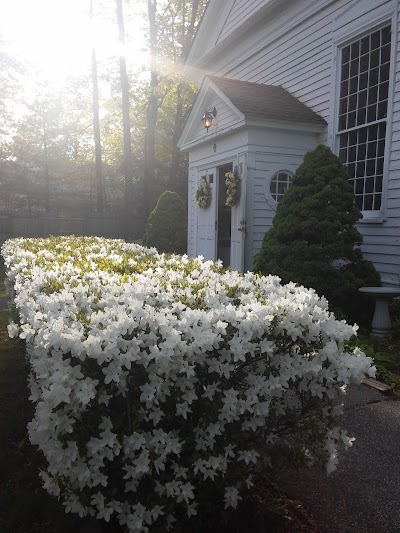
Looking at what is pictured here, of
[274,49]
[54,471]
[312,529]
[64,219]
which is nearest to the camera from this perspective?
[54,471]

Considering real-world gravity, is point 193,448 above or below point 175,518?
above

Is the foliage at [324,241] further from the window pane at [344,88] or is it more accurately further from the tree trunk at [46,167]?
the tree trunk at [46,167]

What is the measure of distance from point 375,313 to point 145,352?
5.28 metres

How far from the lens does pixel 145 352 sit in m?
2.00

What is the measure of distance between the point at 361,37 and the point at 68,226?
1669 centimetres

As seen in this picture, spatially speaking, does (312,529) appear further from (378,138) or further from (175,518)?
(378,138)

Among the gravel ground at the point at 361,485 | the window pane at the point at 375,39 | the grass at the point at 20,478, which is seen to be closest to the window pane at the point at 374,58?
the window pane at the point at 375,39

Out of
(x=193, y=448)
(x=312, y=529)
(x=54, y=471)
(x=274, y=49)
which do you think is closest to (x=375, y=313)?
(x=312, y=529)

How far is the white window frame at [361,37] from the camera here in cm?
761

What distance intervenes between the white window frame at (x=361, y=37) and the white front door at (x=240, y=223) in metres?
1.90

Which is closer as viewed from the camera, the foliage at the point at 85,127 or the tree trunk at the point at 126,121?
the tree trunk at the point at 126,121

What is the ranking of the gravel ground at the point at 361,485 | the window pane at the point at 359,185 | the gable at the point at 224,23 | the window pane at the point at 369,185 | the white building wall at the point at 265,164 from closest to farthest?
the gravel ground at the point at 361,485 → the window pane at the point at 369,185 → the window pane at the point at 359,185 → the white building wall at the point at 265,164 → the gable at the point at 224,23

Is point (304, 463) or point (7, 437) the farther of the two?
point (7, 437)

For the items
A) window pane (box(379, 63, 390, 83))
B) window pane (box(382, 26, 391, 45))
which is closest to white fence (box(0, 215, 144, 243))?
window pane (box(379, 63, 390, 83))
